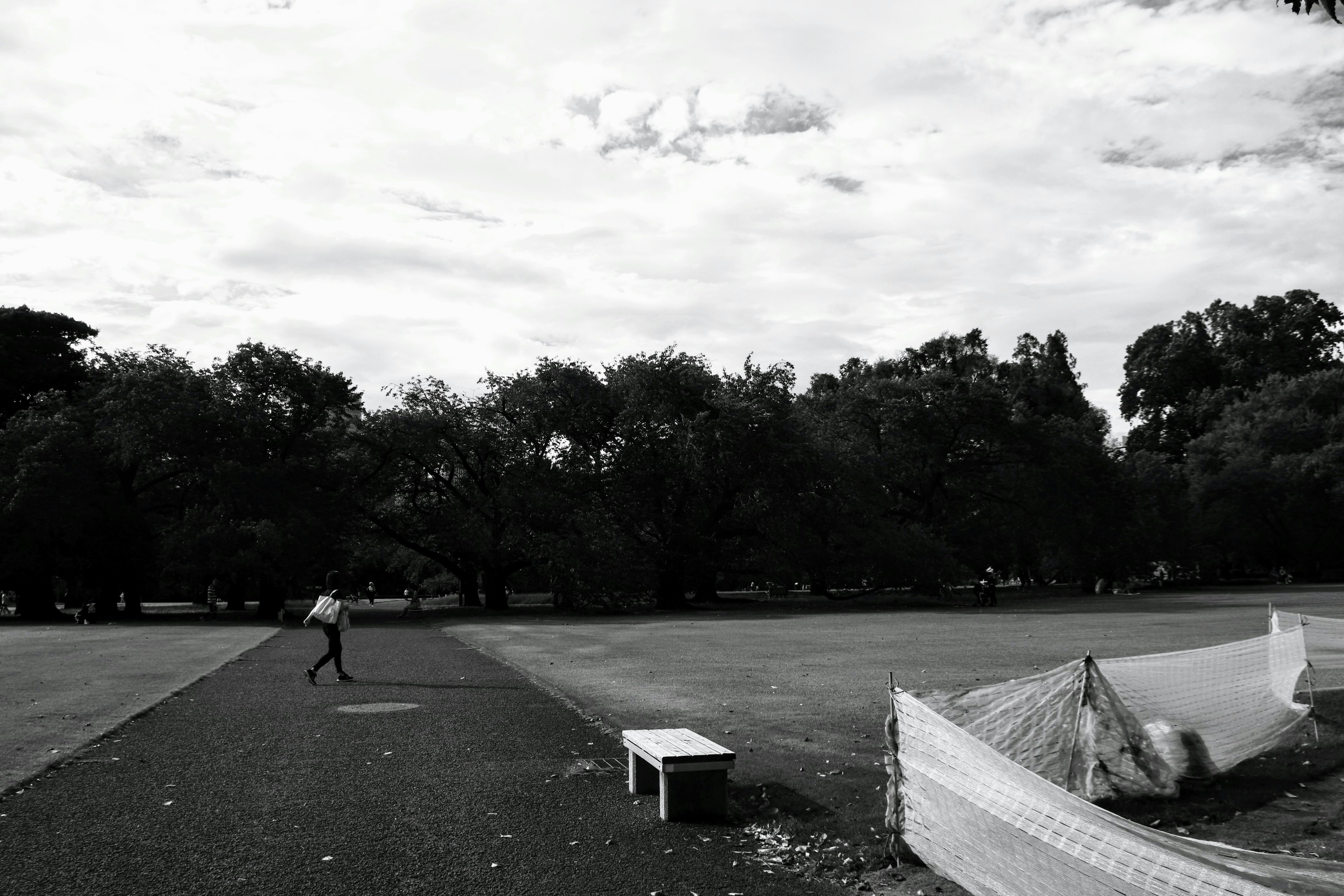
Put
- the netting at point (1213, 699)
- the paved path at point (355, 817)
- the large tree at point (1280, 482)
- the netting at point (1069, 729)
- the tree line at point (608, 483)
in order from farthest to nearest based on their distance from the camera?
the large tree at point (1280, 482), the tree line at point (608, 483), the netting at point (1213, 699), the netting at point (1069, 729), the paved path at point (355, 817)

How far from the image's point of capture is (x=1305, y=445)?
67000mm

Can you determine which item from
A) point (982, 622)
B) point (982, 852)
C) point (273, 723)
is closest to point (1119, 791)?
point (982, 852)

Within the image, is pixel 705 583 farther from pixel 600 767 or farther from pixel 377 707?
pixel 600 767

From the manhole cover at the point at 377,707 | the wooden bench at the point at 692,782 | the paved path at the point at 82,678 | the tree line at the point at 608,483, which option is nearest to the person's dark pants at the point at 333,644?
the paved path at the point at 82,678

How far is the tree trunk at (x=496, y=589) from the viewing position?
5284 cm

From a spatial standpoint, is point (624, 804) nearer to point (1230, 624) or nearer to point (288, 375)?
point (1230, 624)

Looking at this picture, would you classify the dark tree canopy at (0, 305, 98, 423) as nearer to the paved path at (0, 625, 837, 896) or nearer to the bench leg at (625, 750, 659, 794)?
the paved path at (0, 625, 837, 896)

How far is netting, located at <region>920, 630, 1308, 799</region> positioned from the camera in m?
8.30

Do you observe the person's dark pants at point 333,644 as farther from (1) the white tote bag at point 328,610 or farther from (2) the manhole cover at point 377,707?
(2) the manhole cover at point 377,707

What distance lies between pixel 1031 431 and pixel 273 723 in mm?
53589

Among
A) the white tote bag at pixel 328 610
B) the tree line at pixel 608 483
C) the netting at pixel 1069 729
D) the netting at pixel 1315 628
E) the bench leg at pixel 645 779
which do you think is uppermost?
the tree line at pixel 608 483

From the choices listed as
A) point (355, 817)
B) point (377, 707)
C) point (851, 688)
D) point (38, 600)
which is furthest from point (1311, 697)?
point (38, 600)

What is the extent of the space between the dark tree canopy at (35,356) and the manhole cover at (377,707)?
134ft

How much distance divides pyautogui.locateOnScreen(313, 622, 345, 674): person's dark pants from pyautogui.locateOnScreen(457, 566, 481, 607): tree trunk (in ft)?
123
